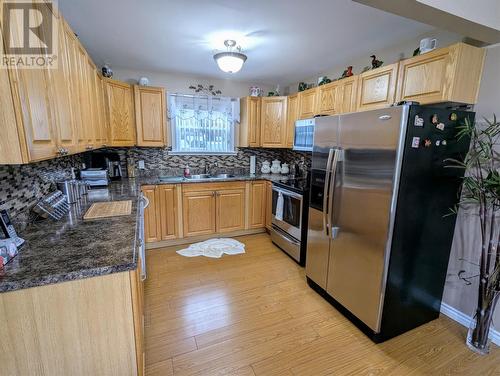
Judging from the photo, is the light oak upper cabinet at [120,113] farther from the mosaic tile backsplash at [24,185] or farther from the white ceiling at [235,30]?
the mosaic tile backsplash at [24,185]

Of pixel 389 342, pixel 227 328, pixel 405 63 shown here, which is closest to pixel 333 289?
pixel 389 342

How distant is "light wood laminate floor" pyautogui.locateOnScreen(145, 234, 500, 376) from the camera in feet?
5.16

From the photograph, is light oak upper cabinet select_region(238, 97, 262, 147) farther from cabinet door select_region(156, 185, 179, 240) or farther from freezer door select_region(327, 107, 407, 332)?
freezer door select_region(327, 107, 407, 332)

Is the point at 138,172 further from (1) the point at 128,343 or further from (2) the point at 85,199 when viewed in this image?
(1) the point at 128,343

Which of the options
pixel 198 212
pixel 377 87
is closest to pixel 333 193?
pixel 377 87

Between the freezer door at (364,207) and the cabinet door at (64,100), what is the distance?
1.91 metres

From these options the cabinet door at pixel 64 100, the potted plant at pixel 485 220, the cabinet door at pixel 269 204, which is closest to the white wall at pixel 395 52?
the potted plant at pixel 485 220

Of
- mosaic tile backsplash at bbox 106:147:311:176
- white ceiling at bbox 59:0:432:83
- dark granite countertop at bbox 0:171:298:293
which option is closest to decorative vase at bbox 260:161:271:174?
mosaic tile backsplash at bbox 106:147:311:176

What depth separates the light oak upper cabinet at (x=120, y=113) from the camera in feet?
9.40

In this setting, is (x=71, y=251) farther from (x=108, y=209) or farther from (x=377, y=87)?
(x=377, y=87)

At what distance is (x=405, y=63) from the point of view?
6.52 feet

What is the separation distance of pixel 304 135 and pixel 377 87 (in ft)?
3.60

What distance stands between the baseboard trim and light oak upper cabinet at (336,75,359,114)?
2025 mm

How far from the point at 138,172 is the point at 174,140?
2.36 feet
